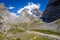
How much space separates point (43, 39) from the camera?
182625mm

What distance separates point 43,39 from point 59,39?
2092 cm

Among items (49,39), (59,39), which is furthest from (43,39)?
(59,39)

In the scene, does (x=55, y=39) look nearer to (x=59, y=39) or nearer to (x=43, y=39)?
(x=59, y=39)

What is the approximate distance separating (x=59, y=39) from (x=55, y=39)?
4.11 m

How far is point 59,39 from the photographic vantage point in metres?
169

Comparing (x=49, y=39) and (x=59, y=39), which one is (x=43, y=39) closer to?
(x=49, y=39)

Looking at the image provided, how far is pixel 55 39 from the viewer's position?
169500 millimetres

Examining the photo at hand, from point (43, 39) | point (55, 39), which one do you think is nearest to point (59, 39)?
point (55, 39)

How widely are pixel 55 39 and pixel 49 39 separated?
871 cm

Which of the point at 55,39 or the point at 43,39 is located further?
the point at 43,39

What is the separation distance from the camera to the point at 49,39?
176 metres

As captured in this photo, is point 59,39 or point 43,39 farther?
point 43,39
